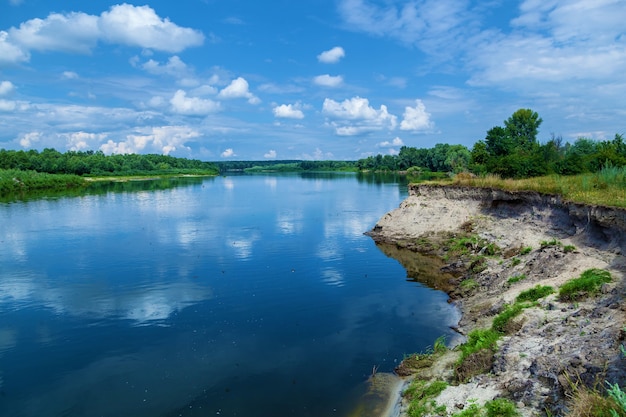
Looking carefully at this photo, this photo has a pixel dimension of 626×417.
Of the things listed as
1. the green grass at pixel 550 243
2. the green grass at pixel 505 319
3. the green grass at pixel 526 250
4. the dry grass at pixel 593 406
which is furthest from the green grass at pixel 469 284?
the dry grass at pixel 593 406

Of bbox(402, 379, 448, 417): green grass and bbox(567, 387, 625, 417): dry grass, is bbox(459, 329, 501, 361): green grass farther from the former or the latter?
bbox(567, 387, 625, 417): dry grass

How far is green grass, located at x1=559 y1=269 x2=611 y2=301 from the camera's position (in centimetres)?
1870

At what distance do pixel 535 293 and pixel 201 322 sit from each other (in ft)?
59.1

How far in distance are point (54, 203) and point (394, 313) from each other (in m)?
80.5

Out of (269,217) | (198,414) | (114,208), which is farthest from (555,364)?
(114,208)

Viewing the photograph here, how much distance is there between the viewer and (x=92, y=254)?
4050 cm

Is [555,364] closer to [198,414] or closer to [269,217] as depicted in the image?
[198,414]

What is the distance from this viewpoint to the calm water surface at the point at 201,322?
56.0 feet

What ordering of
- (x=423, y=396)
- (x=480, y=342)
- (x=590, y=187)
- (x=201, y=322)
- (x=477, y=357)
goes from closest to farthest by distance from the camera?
(x=423, y=396) → (x=477, y=357) → (x=480, y=342) → (x=201, y=322) → (x=590, y=187)

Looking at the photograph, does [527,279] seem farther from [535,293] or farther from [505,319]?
[505,319]

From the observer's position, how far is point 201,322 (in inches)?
952

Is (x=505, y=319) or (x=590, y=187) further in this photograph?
(x=590, y=187)

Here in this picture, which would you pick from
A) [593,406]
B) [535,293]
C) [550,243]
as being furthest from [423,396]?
[550,243]

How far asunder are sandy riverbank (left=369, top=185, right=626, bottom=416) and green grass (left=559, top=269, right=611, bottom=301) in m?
0.36
